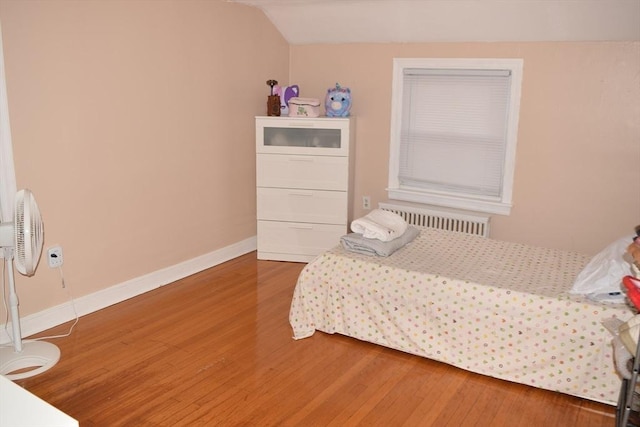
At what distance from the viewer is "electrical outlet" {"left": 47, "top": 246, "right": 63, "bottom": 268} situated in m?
3.26

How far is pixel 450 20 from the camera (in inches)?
158

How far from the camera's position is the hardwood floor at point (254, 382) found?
2523mm

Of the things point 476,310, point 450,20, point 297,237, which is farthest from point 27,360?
point 450,20

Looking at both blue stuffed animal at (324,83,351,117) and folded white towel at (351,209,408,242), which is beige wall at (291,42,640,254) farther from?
folded white towel at (351,209,408,242)

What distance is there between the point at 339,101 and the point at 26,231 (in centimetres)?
262

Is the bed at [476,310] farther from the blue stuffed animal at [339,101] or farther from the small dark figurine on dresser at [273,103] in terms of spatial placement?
the small dark figurine on dresser at [273,103]

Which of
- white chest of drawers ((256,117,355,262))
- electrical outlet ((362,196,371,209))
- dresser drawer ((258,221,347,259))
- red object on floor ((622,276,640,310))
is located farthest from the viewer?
electrical outlet ((362,196,371,209))

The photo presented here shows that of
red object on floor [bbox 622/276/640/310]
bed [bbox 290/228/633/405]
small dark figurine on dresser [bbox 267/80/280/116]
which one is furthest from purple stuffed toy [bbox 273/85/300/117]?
red object on floor [bbox 622/276/640/310]

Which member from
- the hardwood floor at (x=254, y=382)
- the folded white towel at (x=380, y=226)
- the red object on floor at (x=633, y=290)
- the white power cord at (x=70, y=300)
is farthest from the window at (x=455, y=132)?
the white power cord at (x=70, y=300)

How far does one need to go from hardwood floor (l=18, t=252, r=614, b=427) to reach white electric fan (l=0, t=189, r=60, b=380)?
92 mm

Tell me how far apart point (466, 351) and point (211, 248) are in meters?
2.25

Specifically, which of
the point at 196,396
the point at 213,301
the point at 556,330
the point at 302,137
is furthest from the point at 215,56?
the point at 556,330

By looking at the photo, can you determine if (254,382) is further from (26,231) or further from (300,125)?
(300,125)

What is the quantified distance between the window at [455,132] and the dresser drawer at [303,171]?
0.54m
